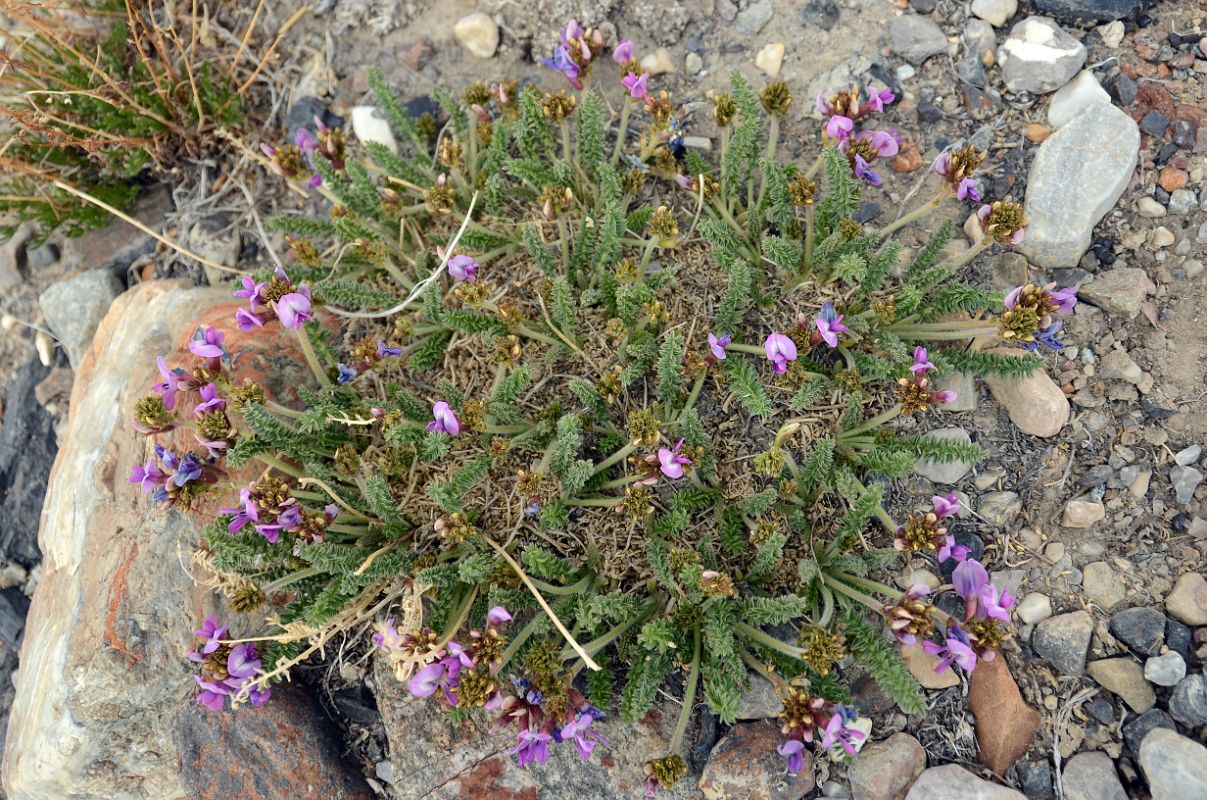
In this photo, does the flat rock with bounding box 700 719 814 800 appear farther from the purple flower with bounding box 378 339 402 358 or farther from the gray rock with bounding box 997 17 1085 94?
the gray rock with bounding box 997 17 1085 94

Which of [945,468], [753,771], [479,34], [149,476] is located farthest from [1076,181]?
[149,476]

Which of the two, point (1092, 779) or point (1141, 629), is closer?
point (1092, 779)

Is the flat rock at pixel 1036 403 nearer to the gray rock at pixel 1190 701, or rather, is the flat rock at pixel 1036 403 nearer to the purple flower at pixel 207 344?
the gray rock at pixel 1190 701

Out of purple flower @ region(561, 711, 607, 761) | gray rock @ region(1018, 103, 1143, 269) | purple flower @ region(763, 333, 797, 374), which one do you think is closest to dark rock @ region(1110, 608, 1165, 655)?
gray rock @ region(1018, 103, 1143, 269)

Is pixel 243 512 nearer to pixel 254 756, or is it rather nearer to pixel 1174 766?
pixel 254 756

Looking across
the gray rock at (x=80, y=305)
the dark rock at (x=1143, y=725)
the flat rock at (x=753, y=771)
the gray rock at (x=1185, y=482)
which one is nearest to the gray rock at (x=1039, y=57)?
the gray rock at (x=1185, y=482)
